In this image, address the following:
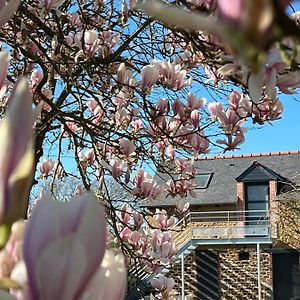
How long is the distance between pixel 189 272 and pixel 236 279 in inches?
49.4

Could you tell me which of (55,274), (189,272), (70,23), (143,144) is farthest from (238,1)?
(189,272)

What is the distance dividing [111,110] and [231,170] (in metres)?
15.5

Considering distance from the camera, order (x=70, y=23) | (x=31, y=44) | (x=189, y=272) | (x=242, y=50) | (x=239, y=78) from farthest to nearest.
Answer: (x=189, y=272), (x=70, y=23), (x=31, y=44), (x=239, y=78), (x=242, y=50)

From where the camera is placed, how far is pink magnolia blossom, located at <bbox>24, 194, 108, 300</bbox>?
45 cm

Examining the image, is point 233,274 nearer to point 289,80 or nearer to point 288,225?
point 288,225

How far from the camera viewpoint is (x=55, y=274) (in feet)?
1.52

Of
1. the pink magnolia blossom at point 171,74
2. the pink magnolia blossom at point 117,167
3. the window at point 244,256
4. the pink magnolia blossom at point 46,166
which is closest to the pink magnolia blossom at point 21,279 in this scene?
the pink magnolia blossom at point 171,74

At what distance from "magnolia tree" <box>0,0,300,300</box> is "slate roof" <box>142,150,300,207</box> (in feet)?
42.7

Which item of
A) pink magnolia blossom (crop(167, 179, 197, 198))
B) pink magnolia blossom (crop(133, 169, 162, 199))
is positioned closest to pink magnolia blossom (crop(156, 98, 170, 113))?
pink magnolia blossom (crop(133, 169, 162, 199))

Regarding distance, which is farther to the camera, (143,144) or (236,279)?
(236,279)

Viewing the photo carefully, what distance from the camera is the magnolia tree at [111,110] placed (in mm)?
450

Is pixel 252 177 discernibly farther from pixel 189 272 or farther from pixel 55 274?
pixel 55 274

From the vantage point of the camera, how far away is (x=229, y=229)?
1670cm

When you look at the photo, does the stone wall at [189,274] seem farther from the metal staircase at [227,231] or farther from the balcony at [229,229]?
the balcony at [229,229]
